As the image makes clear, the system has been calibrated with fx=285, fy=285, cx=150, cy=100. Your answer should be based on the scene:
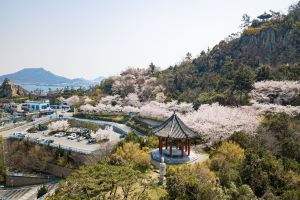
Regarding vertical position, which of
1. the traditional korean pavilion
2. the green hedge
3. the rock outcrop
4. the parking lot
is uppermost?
the rock outcrop

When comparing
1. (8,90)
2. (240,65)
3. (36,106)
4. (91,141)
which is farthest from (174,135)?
(8,90)

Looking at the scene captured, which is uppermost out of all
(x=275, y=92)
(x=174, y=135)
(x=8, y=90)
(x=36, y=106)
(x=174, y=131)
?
(x=275, y=92)

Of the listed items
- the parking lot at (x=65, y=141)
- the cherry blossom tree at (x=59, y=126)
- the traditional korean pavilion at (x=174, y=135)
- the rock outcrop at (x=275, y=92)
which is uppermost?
the rock outcrop at (x=275, y=92)

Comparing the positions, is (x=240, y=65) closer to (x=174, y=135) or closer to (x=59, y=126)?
(x=59, y=126)

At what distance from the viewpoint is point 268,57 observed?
5812cm

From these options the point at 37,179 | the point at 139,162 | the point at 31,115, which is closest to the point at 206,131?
the point at 139,162

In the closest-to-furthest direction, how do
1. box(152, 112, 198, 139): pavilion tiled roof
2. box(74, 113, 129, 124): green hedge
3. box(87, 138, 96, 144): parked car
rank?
box(152, 112, 198, 139): pavilion tiled roof → box(87, 138, 96, 144): parked car → box(74, 113, 129, 124): green hedge

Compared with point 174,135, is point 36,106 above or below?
below

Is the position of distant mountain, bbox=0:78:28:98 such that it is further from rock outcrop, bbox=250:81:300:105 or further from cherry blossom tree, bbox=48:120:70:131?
rock outcrop, bbox=250:81:300:105

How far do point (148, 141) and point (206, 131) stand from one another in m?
6.12


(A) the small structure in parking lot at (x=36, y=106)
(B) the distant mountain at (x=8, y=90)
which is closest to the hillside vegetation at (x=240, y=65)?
(A) the small structure in parking lot at (x=36, y=106)

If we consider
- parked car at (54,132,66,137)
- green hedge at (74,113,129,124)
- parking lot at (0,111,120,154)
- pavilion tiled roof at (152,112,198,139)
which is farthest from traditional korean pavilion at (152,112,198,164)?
green hedge at (74,113,129,124)

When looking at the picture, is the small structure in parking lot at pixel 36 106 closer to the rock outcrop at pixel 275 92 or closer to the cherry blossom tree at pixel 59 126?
the cherry blossom tree at pixel 59 126

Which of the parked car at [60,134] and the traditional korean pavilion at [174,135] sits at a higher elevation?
the traditional korean pavilion at [174,135]
